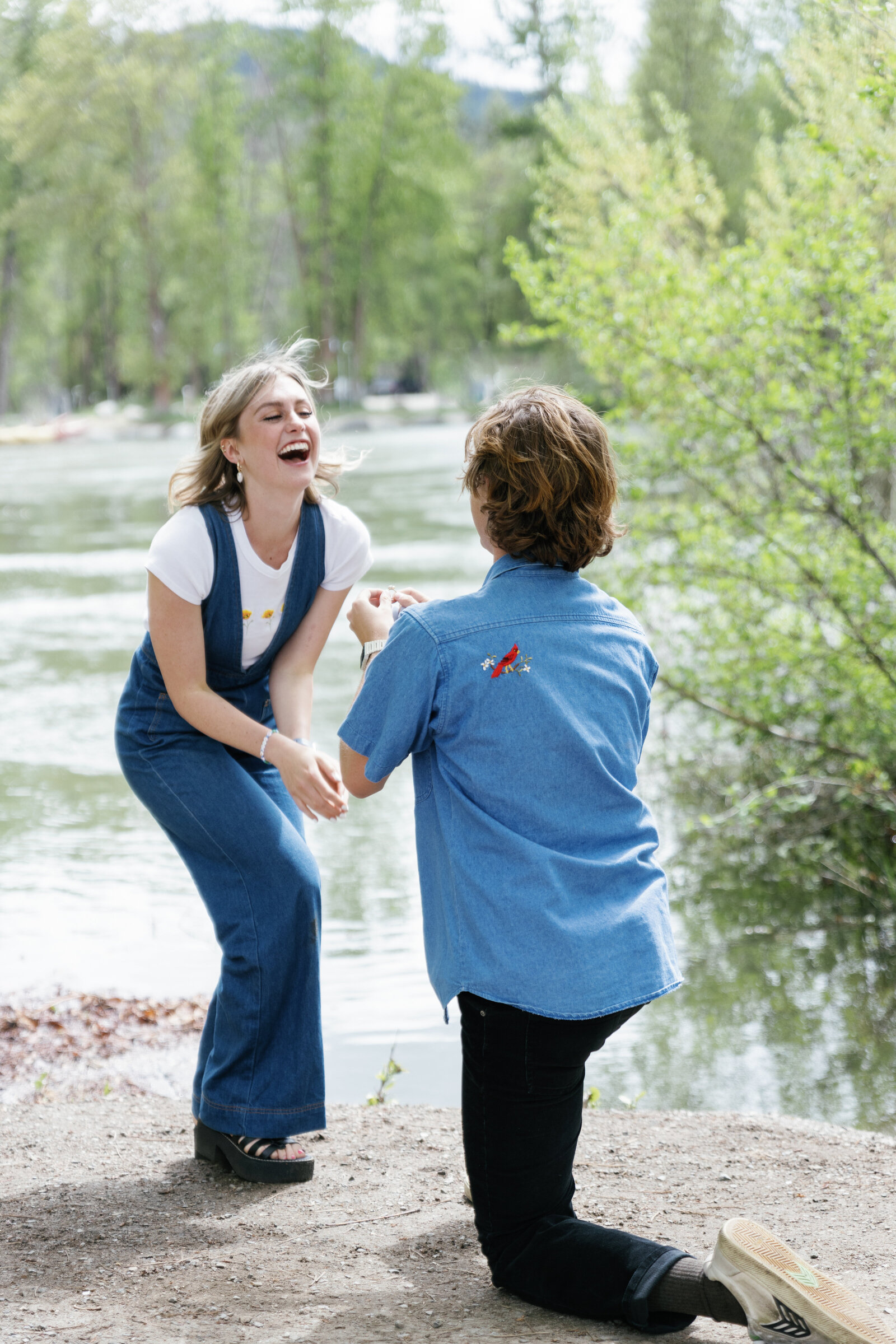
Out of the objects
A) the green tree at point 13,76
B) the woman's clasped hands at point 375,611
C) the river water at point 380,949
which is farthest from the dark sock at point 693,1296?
the green tree at point 13,76

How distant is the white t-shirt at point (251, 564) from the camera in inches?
121

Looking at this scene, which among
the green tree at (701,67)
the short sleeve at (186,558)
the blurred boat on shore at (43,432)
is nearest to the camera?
the short sleeve at (186,558)

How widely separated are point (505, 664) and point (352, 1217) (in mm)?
1445

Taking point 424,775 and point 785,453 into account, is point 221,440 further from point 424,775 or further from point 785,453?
point 785,453

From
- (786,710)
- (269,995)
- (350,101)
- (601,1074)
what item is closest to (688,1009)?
(601,1074)

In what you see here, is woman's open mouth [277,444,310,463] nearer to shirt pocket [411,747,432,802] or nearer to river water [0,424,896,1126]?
river water [0,424,896,1126]

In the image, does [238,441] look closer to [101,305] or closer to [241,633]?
[241,633]

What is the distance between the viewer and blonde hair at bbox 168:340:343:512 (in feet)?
10.5

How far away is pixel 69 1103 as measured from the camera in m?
3.86

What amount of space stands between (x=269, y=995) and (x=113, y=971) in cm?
259

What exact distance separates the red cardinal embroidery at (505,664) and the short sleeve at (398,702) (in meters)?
0.09

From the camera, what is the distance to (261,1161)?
3160 mm

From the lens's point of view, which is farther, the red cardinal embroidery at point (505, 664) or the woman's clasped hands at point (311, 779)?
the woman's clasped hands at point (311, 779)

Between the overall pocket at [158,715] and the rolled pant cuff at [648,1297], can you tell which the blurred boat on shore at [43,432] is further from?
the rolled pant cuff at [648,1297]
